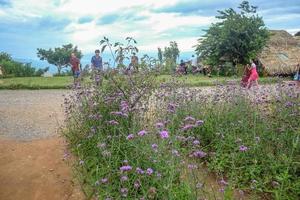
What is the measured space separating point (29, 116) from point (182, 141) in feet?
20.7

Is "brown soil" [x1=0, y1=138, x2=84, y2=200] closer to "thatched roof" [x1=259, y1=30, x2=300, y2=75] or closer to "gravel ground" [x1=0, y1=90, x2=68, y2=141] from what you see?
"gravel ground" [x1=0, y1=90, x2=68, y2=141]

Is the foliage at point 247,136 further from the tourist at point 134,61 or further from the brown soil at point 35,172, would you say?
the brown soil at point 35,172

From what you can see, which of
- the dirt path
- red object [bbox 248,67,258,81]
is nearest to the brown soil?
the dirt path

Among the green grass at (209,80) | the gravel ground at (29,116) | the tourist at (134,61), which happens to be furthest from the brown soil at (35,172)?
the green grass at (209,80)

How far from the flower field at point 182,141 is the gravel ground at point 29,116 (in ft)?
5.12

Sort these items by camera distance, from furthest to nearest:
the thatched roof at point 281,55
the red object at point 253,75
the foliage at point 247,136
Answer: the thatched roof at point 281,55, the red object at point 253,75, the foliage at point 247,136

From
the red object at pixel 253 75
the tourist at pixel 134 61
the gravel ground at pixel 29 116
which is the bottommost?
the gravel ground at pixel 29 116

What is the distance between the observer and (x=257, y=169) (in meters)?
5.34

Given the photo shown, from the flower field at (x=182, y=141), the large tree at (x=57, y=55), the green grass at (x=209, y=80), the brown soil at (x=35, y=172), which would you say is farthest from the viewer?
the large tree at (x=57, y=55)

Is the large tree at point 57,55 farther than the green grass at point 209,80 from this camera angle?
Yes

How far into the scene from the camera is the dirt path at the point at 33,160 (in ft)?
17.5

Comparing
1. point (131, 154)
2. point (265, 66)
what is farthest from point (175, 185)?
point (265, 66)

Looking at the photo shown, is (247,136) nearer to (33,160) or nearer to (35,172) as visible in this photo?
(35,172)

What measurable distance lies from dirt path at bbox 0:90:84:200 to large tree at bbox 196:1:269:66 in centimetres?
1965
